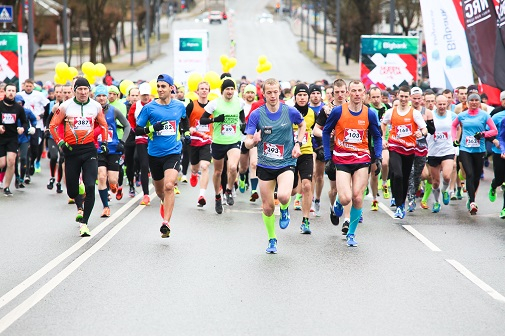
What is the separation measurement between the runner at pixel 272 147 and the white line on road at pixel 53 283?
2064 mm

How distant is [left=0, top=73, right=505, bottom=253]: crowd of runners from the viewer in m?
11.9

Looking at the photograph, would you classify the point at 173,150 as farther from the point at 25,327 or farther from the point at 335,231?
the point at 25,327

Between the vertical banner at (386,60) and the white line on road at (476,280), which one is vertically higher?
the vertical banner at (386,60)

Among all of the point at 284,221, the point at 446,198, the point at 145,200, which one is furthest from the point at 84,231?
the point at 446,198

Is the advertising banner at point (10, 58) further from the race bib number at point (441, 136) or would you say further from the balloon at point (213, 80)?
the race bib number at point (441, 136)

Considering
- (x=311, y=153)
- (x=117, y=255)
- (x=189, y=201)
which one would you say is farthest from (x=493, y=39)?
(x=117, y=255)

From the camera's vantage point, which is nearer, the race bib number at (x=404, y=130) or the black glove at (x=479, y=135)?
the race bib number at (x=404, y=130)

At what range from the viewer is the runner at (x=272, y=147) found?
11.4 m

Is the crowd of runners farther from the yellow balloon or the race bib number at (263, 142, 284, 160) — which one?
the yellow balloon

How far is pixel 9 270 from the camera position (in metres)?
10.1

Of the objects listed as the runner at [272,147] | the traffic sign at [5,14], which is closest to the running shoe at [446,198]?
the runner at [272,147]

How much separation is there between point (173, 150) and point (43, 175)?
10.2 m

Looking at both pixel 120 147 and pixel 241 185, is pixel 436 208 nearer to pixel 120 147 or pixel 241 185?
pixel 241 185

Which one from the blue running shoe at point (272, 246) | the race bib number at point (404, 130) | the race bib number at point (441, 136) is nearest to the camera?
the blue running shoe at point (272, 246)
